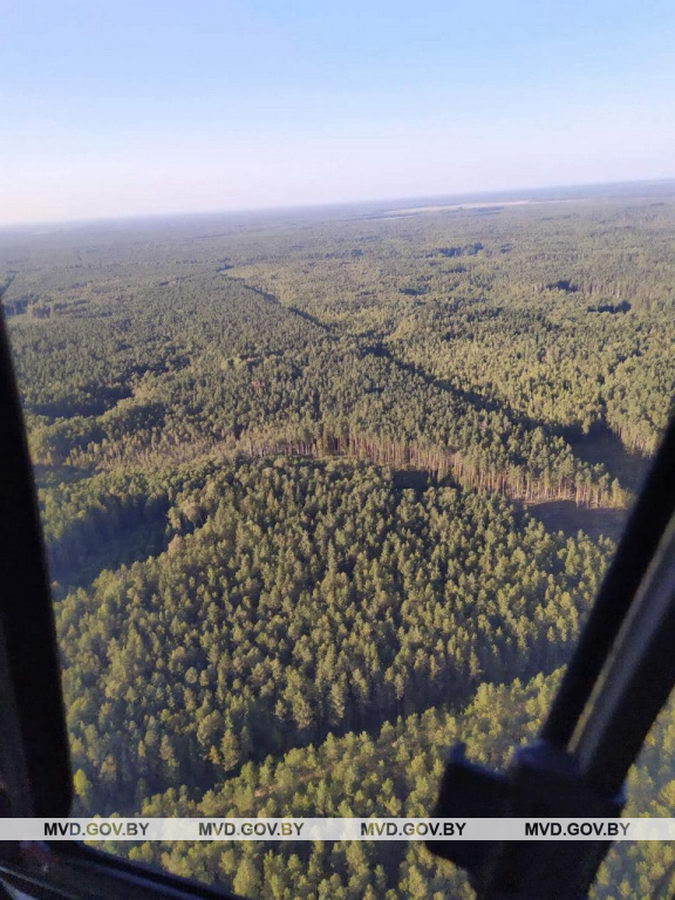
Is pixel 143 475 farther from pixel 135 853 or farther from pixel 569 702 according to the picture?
pixel 569 702

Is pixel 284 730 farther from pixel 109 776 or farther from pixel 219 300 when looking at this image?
pixel 219 300

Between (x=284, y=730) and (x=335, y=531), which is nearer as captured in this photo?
(x=284, y=730)

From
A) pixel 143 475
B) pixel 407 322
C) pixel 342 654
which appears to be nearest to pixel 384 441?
pixel 143 475

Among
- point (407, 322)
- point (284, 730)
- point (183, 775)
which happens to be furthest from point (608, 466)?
point (407, 322)

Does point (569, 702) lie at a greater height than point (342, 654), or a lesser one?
greater

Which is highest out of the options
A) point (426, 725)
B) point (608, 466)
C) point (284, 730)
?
point (608, 466)

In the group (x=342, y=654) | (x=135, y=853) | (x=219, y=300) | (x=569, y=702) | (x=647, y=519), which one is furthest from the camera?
(x=219, y=300)

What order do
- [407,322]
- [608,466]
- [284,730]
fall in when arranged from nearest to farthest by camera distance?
[608,466] < [284,730] < [407,322]
